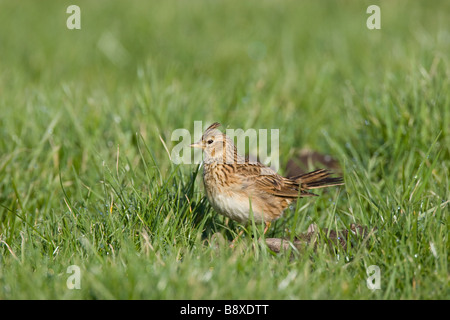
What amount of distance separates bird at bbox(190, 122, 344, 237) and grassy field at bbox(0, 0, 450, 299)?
0.17 meters

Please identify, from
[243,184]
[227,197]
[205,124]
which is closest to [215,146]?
[243,184]

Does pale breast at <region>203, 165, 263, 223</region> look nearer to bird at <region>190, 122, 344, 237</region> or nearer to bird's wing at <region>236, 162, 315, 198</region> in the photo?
bird at <region>190, 122, 344, 237</region>

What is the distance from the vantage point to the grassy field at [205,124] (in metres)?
3.60

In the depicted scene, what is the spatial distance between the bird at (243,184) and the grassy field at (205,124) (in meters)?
0.17

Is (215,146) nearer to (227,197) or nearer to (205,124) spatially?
(227,197)

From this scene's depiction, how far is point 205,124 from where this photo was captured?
6.17 metres

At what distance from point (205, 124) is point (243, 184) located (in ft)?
5.35

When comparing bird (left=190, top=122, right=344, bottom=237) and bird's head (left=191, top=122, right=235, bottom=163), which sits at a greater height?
bird's head (left=191, top=122, right=235, bottom=163)

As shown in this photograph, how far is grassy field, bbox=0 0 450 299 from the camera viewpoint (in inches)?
142

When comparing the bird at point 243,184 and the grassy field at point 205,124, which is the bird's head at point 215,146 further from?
the grassy field at point 205,124

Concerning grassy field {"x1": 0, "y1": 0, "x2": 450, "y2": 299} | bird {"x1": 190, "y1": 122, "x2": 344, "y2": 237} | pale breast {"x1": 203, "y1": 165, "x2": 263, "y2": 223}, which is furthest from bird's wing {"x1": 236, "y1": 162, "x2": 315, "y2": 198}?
grassy field {"x1": 0, "y1": 0, "x2": 450, "y2": 299}
